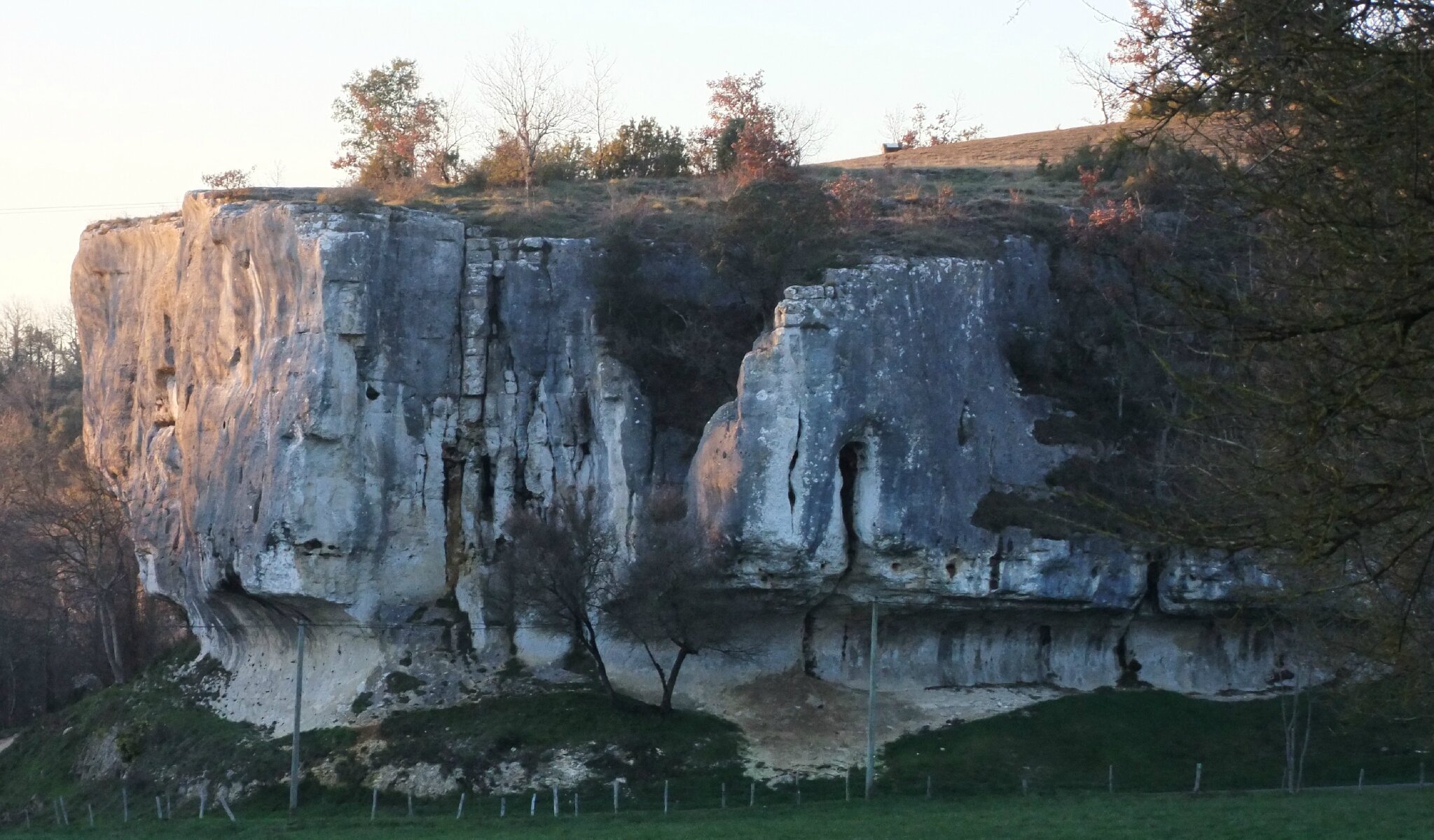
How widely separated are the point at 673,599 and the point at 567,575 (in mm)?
2829

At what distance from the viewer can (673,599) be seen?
37.0 m

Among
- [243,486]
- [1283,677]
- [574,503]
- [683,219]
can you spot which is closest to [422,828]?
[574,503]

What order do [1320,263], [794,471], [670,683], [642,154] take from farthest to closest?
[642,154]
[794,471]
[670,683]
[1320,263]

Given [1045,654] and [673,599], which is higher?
[673,599]

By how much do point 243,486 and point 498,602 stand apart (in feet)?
25.1

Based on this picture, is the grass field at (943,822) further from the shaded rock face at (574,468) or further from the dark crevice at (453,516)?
the dark crevice at (453,516)

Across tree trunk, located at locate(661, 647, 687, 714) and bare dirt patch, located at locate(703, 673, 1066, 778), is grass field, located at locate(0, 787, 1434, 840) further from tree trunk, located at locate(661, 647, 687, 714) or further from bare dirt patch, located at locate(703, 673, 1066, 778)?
tree trunk, located at locate(661, 647, 687, 714)

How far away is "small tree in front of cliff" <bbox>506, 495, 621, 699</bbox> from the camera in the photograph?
126 feet

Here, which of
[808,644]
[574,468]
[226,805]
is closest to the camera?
[226,805]

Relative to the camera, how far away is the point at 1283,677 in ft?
139

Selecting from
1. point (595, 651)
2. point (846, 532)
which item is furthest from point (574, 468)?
point (846, 532)

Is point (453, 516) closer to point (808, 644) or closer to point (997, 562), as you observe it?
point (808, 644)

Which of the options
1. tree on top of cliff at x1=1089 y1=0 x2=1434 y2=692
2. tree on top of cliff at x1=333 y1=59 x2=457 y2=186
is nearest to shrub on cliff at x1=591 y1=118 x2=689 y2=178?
tree on top of cliff at x1=333 y1=59 x2=457 y2=186

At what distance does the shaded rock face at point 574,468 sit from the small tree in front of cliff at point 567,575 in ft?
5.15
